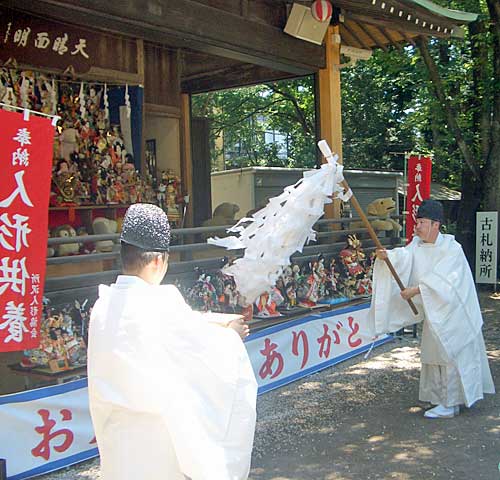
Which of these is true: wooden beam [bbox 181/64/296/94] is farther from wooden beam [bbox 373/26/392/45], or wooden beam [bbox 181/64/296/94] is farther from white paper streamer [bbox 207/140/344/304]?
white paper streamer [bbox 207/140/344/304]

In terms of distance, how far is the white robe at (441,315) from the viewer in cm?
552

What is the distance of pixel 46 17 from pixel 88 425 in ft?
13.8

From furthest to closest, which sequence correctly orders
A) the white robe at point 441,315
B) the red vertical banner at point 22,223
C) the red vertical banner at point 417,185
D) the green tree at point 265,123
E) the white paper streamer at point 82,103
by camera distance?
the green tree at point 265,123, the red vertical banner at point 417,185, the white paper streamer at point 82,103, the white robe at point 441,315, the red vertical banner at point 22,223

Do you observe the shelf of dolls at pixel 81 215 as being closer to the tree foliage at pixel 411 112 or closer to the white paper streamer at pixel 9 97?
the white paper streamer at pixel 9 97

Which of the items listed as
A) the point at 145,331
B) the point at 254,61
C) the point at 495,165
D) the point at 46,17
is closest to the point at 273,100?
the point at 495,165

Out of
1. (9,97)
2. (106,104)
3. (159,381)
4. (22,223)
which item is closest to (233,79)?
(106,104)

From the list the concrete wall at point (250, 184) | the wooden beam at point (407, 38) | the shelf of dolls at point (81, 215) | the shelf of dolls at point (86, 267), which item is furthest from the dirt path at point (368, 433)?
the concrete wall at point (250, 184)

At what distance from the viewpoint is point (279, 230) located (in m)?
4.30

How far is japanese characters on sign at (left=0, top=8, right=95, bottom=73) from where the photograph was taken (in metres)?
6.55

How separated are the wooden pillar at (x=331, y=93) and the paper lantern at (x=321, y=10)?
2.84 ft

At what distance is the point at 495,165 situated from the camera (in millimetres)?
12617

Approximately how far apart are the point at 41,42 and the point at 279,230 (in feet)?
12.9

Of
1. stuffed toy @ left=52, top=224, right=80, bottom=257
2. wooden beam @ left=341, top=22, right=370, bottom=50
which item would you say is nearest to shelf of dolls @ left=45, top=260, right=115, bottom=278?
stuffed toy @ left=52, top=224, right=80, bottom=257

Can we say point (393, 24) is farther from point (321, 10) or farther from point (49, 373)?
point (49, 373)
